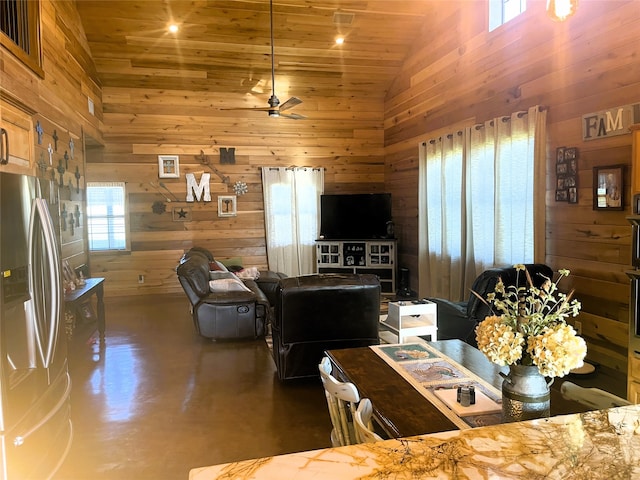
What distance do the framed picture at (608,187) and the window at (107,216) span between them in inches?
275

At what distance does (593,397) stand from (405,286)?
6426mm

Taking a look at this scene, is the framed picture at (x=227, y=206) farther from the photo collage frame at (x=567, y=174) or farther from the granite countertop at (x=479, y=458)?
the granite countertop at (x=479, y=458)

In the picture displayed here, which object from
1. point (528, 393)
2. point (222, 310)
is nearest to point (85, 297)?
point (222, 310)

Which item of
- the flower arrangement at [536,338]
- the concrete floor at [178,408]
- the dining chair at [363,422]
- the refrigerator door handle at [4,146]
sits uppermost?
the refrigerator door handle at [4,146]

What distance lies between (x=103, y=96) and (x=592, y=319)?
774 centimetres

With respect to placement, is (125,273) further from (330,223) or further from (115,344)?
(330,223)

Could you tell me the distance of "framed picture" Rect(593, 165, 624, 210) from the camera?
4.05 meters

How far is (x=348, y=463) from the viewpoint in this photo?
1156mm

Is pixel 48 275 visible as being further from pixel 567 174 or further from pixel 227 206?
pixel 227 206

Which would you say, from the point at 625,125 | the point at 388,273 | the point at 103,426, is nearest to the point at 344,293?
the point at 103,426

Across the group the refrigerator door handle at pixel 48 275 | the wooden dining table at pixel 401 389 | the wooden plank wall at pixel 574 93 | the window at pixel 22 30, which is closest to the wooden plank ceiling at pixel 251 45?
the wooden plank wall at pixel 574 93

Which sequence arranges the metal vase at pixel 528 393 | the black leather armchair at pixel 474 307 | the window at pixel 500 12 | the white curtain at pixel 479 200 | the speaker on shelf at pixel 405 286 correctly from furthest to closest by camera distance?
the speaker on shelf at pixel 405 286, the window at pixel 500 12, the white curtain at pixel 479 200, the black leather armchair at pixel 474 307, the metal vase at pixel 528 393

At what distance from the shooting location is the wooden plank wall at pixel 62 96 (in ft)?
12.6

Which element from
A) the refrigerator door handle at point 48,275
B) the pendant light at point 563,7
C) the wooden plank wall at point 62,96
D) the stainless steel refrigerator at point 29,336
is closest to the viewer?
the pendant light at point 563,7
